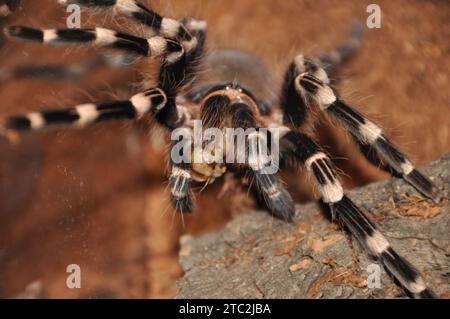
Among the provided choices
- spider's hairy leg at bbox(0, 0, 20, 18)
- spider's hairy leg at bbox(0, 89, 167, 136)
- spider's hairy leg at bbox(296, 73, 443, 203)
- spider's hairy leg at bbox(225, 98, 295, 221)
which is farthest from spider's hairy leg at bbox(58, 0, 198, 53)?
spider's hairy leg at bbox(296, 73, 443, 203)

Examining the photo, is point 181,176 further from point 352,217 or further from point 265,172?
point 352,217

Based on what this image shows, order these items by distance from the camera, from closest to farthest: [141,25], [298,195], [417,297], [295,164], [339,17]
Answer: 1. [417,297]
2. [141,25]
3. [295,164]
4. [298,195]
5. [339,17]

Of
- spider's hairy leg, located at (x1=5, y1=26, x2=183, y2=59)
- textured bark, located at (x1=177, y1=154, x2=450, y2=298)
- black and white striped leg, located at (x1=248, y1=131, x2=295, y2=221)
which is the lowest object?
textured bark, located at (x1=177, y1=154, x2=450, y2=298)

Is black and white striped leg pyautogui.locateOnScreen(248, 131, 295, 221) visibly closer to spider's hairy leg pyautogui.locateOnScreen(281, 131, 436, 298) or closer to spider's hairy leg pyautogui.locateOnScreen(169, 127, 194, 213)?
spider's hairy leg pyautogui.locateOnScreen(281, 131, 436, 298)

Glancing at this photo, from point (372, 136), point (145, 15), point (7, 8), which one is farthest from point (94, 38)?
point (372, 136)

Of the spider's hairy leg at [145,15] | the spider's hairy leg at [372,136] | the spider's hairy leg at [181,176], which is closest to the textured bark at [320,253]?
the spider's hairy leg at [372,136]
